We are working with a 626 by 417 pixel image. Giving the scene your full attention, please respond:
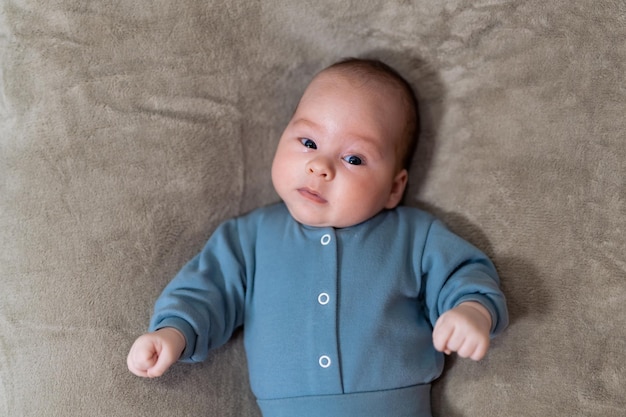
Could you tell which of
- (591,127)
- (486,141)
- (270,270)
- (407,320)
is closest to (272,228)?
(270,270)

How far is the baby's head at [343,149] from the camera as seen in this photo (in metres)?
1.34

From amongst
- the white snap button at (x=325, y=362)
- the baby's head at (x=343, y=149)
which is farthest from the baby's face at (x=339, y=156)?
the white snap button at (x=325, y=362)

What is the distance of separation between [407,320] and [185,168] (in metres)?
0.62

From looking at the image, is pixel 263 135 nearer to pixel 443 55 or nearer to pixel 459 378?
pixel 443 55

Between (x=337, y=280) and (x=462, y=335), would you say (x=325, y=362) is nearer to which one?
(x=337, y=280)

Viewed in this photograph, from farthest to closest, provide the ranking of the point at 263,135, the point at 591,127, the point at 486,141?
the point at 263,135
the point at 486,141
the point at 591,127

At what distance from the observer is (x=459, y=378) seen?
4.52 feet

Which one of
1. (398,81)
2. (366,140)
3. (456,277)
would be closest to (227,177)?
(366,140)

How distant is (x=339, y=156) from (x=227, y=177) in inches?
12.3

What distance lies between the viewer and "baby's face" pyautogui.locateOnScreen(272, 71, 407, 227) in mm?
1343

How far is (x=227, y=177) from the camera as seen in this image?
4.97 feet

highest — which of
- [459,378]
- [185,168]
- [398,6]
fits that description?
[398,6]

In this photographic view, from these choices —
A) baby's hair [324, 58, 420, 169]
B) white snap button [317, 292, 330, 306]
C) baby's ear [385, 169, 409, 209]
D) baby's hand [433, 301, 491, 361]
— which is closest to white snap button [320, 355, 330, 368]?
white snap button [317, 292, 330, 306]

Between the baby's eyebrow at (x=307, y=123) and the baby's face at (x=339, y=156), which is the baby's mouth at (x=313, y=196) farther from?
the baby's eyebrow at (x=307, y=123)
